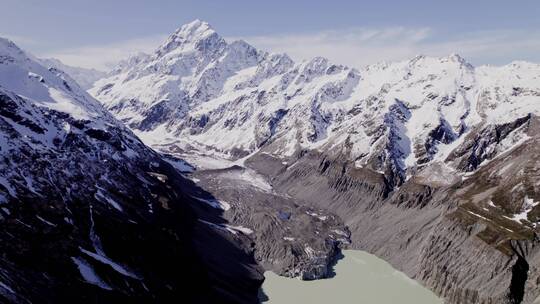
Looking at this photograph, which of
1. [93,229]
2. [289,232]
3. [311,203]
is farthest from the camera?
[311,203]

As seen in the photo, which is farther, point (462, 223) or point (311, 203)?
point (311, 203)

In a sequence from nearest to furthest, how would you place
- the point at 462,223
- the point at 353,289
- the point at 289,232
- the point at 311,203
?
the point at 353,289 < the point at 462,223 < the point at 289,232 < the point at 311,203

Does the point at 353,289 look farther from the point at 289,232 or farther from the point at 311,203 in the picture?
the point at 311,203

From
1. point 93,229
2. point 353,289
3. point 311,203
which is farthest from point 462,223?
point 93,229

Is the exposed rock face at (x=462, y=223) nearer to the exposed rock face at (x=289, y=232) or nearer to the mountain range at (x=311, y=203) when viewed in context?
the mountain range at (x=311, y=203)

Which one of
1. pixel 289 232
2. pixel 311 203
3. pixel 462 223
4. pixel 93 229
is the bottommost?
pixel 289 232

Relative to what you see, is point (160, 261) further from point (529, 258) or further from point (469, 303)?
point (529, 258)

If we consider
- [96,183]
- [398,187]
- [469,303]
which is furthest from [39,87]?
[469,303]
